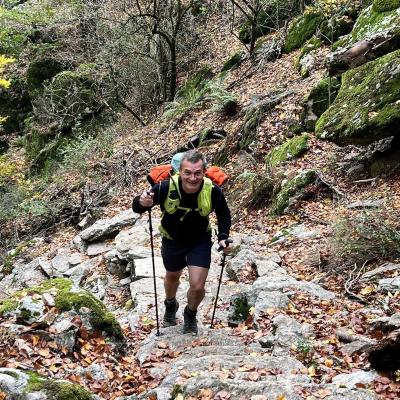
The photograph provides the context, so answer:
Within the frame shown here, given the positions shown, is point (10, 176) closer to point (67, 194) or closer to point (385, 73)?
point (67, 194)

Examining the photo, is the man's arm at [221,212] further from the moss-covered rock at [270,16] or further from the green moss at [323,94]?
the moss-covered rock at [270,16]

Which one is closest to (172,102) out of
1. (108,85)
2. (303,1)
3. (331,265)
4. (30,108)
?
(108,85)

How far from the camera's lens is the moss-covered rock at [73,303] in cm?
487

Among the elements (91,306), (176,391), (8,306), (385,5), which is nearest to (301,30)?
(385,5)

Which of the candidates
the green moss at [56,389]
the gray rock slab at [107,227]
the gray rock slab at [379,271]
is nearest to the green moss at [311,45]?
the gray rock slab at [107,227]

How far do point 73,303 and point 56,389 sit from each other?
1.66 metres

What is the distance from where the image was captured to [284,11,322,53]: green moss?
15.5 meters

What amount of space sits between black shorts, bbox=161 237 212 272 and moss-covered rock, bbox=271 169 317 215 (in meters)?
4.49

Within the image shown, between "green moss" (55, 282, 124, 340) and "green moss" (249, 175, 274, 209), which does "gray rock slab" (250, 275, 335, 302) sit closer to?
"green moss" (55, 282, 124, 340)

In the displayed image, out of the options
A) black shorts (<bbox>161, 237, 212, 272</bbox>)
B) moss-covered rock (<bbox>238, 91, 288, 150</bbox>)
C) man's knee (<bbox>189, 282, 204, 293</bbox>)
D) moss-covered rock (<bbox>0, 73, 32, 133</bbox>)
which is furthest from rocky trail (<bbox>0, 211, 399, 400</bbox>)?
moss-covered rock (<bbox>0, 73, 32, 133</bbox>)

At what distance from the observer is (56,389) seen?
3322 millimetres

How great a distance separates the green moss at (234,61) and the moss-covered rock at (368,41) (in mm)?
8492

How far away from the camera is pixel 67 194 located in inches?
607

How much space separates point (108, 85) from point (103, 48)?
1365 mm
